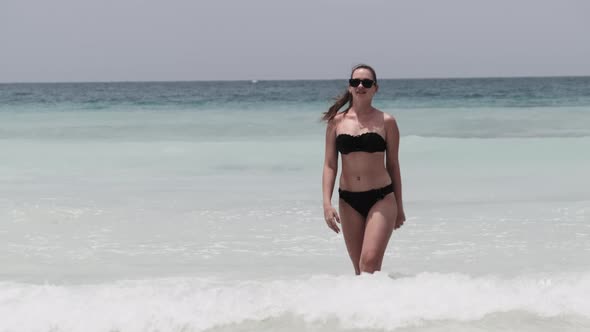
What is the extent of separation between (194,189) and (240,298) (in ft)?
20.2

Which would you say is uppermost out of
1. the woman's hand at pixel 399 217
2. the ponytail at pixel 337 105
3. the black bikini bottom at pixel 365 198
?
the ponytail at pixel 337 105

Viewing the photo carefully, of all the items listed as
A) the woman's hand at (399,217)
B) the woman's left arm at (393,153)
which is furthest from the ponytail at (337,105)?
the woman's hand at (399,217)

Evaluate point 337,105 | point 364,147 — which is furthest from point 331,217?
point 337,105

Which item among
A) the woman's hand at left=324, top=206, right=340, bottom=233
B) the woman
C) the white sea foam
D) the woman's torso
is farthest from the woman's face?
the white sea foam

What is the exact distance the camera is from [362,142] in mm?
4172

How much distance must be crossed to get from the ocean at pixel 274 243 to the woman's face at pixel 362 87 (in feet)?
3.28

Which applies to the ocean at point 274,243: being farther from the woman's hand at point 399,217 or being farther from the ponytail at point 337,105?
the ponytail at point 337,105

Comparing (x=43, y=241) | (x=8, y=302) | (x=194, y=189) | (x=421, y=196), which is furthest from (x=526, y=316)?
(x=194, y=189)

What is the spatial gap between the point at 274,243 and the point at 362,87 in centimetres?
287

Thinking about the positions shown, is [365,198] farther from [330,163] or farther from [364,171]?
[330,163]

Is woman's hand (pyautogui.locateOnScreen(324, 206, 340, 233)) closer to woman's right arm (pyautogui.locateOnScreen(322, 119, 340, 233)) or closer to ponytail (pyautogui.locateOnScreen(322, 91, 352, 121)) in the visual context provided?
woman's right arm (pyautogui.locateOnScreen(322, 119, 340, 233))

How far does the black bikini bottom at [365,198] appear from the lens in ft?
13.8

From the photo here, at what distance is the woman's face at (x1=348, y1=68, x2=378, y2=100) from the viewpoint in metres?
4.12

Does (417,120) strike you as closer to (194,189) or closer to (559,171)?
(559,171)
